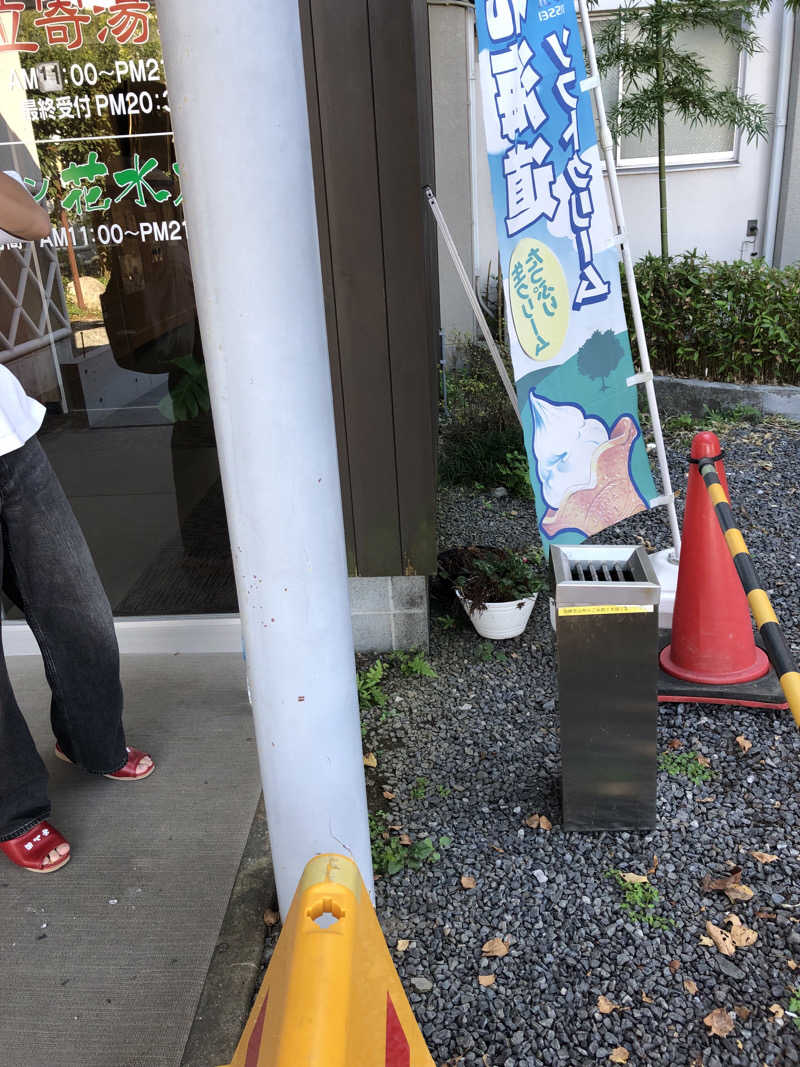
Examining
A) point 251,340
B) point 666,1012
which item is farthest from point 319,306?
point 666,1012

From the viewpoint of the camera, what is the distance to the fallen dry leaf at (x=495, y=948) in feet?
7.55

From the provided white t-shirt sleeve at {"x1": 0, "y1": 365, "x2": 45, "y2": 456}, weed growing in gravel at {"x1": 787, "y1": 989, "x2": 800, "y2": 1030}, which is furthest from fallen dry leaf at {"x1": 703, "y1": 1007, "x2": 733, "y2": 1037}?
white t-shirt sleeve at {"x1": 0, "y1": 365, "x2": 45, "y2": 456}

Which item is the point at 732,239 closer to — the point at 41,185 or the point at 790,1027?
the point at 41,185

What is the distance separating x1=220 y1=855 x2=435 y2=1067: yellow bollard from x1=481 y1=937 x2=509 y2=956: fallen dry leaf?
0.98m

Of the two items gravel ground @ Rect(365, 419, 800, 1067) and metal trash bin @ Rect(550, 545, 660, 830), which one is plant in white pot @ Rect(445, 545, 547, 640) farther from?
metal trash bin @ Rect(550, 545, 660, 830)

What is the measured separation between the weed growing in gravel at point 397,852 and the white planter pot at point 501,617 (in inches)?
47.8

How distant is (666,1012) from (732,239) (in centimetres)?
891

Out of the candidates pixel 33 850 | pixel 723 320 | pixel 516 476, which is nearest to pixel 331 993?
pixel 33 850

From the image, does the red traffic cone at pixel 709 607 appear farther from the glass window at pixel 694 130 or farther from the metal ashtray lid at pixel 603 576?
the glass window at pixel 694 130

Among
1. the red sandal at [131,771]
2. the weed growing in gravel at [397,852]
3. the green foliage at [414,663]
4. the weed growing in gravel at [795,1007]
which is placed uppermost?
the red sandal at [131,771]

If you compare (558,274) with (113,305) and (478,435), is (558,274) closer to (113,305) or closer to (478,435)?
(113,305)

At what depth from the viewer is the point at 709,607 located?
329 cm

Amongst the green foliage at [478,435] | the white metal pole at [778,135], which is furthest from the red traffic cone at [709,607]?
the white metal pole at [778,135]

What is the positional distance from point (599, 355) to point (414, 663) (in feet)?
4.88
